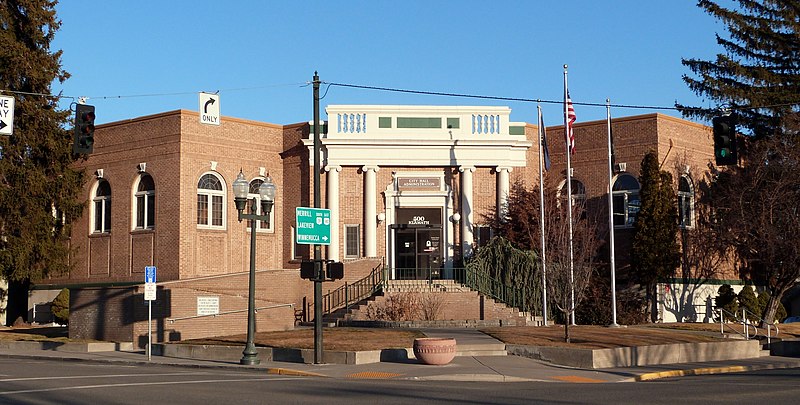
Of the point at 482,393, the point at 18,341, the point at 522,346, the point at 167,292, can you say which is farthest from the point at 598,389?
the point at 18,341

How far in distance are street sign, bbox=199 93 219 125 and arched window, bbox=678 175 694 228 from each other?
21830 millimetres

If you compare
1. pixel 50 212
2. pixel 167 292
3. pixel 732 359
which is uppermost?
pixel 50 212

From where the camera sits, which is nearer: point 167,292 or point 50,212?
point 167,292

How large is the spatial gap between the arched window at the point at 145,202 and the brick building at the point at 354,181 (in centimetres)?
6

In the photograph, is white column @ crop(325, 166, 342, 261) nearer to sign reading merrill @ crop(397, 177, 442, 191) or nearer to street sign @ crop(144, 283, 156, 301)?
sign reading merrill @ crop(397, 177, 442, 191)

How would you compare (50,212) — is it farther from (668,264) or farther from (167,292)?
(668,264)

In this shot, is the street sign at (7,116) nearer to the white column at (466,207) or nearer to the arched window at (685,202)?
the white column at (466,207)

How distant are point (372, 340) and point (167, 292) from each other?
24.7 feet

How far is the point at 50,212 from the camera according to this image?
43.8m

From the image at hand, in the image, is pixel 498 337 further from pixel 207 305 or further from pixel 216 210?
pixel 216 210

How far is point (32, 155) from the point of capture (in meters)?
43.0

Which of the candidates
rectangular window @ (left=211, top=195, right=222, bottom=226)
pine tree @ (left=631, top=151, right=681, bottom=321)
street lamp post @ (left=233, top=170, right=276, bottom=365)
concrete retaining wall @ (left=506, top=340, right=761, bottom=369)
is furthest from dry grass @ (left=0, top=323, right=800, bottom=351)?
rectangular window @ (left=211, top=195, right=222, bottom=226)

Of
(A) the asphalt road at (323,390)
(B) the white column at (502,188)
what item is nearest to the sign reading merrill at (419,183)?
(B) the white column at (502,188)

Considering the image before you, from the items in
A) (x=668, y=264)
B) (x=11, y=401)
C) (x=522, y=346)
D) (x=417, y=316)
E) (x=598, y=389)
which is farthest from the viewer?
(x=668, y=264)
